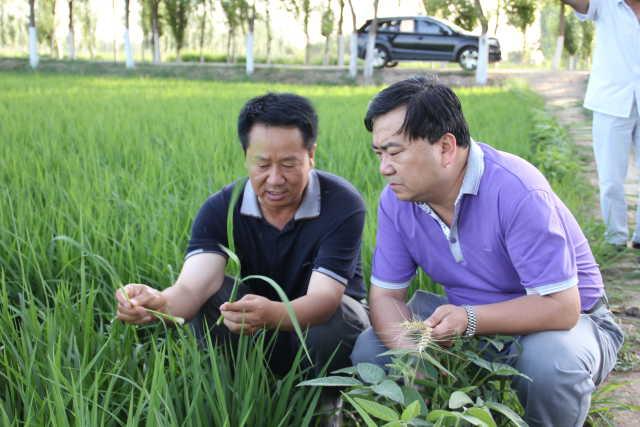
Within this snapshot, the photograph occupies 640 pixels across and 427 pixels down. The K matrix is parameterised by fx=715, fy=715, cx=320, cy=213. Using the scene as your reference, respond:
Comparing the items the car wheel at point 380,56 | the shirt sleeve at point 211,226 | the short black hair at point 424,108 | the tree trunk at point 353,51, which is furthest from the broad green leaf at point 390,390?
the car wheel at point 380,56

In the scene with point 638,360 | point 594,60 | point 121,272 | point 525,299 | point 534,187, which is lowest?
point 638,360

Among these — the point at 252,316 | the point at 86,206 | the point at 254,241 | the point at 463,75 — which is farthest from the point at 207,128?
the point at 463,75

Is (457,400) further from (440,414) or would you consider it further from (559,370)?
(559,370)

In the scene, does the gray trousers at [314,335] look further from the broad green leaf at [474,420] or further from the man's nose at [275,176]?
the broad green leaf at [474,420]

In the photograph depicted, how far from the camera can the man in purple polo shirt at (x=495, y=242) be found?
146cm

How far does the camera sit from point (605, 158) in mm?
3270

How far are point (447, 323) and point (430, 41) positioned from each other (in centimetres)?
1492

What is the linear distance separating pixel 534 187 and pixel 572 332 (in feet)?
1.05

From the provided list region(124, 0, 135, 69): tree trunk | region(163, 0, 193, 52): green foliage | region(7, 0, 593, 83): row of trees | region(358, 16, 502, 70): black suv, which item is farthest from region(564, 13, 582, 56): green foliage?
region(124, 0, 135, 69): tree trunk

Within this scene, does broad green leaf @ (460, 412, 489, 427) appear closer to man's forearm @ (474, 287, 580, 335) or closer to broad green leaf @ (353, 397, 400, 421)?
broad green leaf @ (353, 397, 400, 421)

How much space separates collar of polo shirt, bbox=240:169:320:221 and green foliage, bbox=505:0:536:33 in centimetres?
2155

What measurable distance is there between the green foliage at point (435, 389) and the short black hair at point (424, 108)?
1.43ft

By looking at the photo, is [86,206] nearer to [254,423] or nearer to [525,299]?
[254,423]

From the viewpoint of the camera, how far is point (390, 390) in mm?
1189
